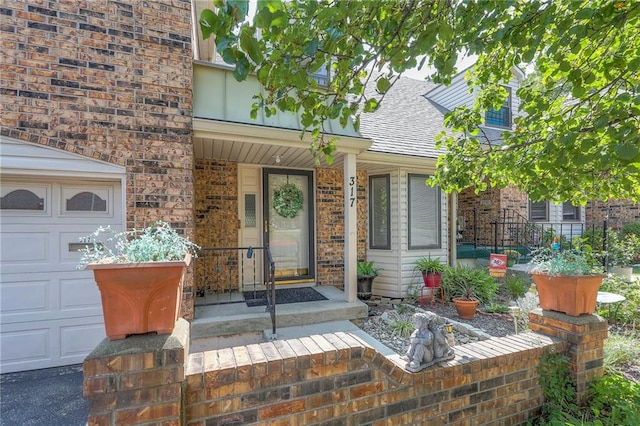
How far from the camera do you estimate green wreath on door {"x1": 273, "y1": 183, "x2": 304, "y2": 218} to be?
5.88 meters

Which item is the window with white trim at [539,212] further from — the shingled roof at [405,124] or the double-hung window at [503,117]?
the shingled roof at [405,124]

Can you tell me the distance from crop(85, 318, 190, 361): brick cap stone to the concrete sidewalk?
1.86 m

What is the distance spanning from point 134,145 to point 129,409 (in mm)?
3162

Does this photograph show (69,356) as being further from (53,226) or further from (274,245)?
(274,245)

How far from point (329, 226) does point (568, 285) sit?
165 inches

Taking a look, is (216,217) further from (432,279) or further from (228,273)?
(432,279)

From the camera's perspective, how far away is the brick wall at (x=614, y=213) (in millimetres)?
10016

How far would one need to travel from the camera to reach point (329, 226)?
617cm

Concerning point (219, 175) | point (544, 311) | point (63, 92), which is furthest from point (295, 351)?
point (219, 175)

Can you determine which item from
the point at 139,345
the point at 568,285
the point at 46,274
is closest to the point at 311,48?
the point at 139,345

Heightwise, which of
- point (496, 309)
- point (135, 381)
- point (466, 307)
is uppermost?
point (135, 381)

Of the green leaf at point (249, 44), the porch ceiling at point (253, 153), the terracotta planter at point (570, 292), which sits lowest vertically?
the terracotta planter at point (570, 292)

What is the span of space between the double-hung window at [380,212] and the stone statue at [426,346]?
4118mm

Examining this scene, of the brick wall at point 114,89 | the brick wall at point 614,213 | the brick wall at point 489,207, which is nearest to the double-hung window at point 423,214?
the brick wall at point 489,207
